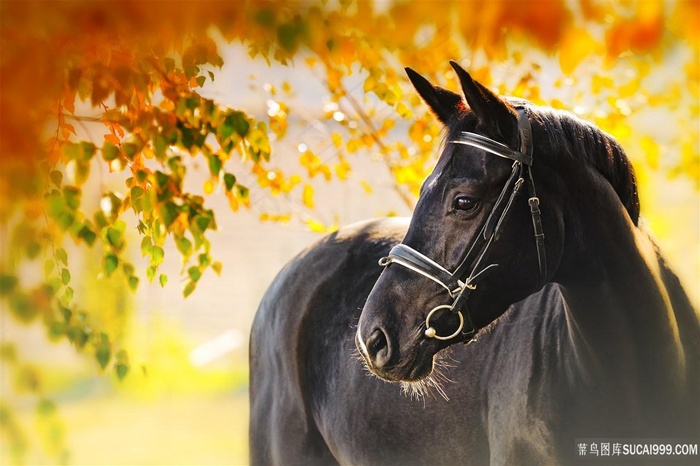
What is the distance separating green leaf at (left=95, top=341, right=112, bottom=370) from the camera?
198 centimetres

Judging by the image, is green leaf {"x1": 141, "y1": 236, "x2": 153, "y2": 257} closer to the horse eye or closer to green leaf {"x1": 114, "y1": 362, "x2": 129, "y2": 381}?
green leaf {"x1": 114, "y1": 362, "x2": 129, "y2": 381}

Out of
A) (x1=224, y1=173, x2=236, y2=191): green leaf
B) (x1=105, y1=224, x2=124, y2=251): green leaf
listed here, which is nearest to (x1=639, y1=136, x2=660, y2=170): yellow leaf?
(x1=224, y1=173, x2=236, y2=191): green leaf

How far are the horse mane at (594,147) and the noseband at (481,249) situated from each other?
91 mm

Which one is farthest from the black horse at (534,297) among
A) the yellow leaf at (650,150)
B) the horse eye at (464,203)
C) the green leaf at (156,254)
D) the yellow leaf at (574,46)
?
the yellow leaf at (650,150)

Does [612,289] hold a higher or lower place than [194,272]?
lower

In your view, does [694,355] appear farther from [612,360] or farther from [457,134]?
[457,134]

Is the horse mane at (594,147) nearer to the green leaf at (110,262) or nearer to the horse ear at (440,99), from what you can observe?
the horse ear at (440,99)

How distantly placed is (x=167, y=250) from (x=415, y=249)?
353 inches

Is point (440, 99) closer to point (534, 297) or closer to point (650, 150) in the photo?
point (534, 297)

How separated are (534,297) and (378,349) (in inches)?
26.0

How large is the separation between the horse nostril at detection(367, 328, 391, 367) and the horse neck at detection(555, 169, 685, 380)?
519 millimetres

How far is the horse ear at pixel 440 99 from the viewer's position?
85.8 inches

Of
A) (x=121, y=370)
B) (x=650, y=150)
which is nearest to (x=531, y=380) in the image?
(x=121, y=370)

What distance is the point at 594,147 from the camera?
6.99ft
